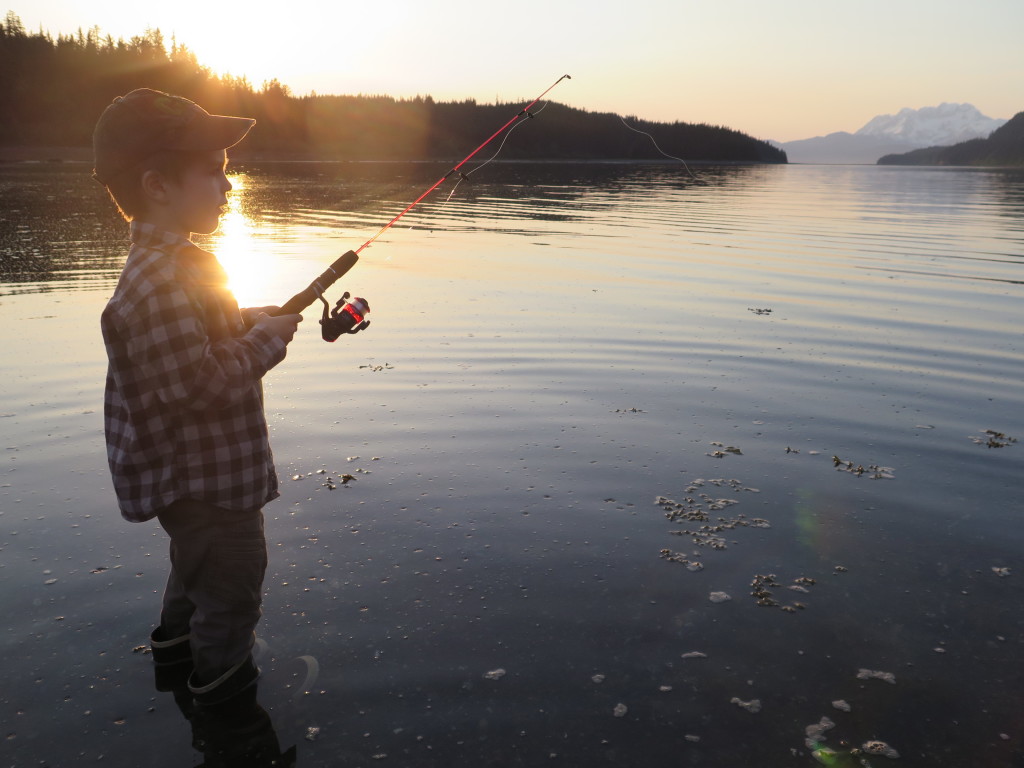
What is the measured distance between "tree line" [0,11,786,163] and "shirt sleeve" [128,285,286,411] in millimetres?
105341

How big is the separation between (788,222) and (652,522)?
82.7 ft

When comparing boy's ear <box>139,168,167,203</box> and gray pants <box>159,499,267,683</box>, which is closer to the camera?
boy's ear <box>139,168,167,203</box>

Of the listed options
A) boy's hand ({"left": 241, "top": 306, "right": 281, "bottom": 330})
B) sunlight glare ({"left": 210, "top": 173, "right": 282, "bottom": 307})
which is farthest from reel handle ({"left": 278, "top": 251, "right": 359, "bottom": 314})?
sunlight glare ({"left": 210, "top": 173, "right": 282, "bottom": 307})

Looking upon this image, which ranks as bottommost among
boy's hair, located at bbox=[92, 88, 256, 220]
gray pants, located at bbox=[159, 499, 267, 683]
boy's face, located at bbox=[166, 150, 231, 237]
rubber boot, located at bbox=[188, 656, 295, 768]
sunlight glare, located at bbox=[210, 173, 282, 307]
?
rubber boot, located at bbox=[188, 656, 295, 768]

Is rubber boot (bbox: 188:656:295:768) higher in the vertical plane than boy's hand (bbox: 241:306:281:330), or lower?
lower

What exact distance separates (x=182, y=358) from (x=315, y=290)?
88 centimetres

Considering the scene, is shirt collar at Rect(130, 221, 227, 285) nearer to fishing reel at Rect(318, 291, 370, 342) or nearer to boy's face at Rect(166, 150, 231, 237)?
boy's face at Rect(166, 150, 231, 237)

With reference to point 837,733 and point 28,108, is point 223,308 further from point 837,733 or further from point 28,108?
point 28,108

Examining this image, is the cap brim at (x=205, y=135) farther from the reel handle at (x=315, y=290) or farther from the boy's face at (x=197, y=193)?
the reel handle at (x=315, y=290)

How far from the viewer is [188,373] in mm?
2998

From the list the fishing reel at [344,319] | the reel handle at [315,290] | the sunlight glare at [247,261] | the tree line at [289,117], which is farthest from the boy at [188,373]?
the tree line at [289,117]

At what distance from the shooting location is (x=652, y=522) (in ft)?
17.5

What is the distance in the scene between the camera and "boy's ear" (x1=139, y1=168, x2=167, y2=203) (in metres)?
3.09

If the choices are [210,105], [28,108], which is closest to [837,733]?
[28,108]
